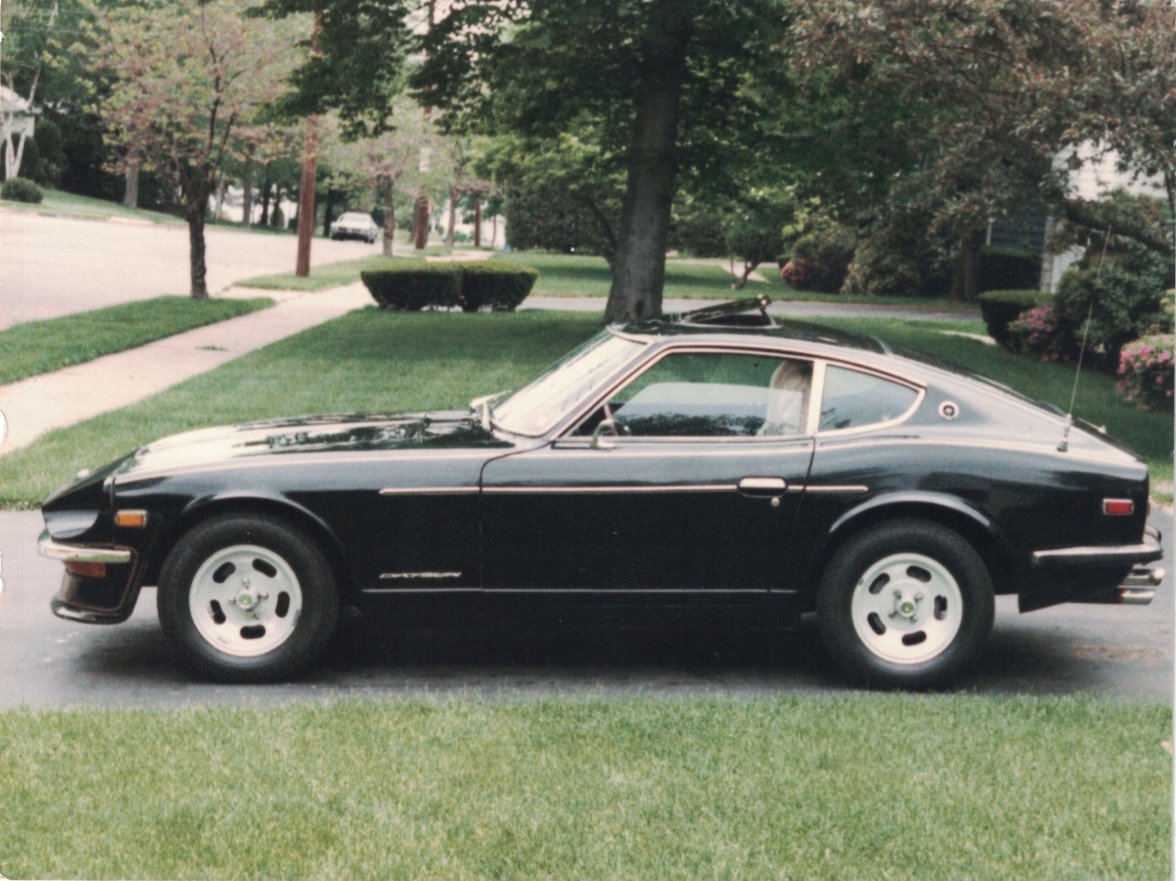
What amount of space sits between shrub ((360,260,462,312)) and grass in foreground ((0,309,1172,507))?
140 centimetres

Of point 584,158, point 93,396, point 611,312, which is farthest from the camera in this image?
point 584,158

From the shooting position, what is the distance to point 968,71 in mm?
10812

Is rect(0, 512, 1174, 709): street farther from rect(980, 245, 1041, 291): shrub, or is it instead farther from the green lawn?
rect(980, 245, 1041, 291): shrub

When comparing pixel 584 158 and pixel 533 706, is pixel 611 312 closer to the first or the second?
pixel 584 158

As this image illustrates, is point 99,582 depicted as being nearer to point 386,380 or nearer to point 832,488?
point 832,488

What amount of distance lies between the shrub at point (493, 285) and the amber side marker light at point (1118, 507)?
1895 cm

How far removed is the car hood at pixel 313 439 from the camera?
5.74 metres

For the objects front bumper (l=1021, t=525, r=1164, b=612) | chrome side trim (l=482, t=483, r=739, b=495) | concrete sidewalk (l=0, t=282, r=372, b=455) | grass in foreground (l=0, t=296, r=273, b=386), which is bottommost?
concrete sidewalk (l=0, t=282, r=372, b=455)

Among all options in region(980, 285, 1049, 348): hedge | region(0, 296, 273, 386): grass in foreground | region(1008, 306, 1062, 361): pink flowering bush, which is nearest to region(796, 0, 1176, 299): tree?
region(1008, 306, 1062, 361): pink flowering bush

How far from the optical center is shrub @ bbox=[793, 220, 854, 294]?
93.8 feet

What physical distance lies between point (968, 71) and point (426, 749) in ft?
25.4

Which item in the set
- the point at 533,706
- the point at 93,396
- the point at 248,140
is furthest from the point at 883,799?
the point at 248,140

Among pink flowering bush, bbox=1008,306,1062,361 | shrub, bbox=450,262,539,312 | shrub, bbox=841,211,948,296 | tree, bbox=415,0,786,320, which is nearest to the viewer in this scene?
tree, bbox=415,0,786,320

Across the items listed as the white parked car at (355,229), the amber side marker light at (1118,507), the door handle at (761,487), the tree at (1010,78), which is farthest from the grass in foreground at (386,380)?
the white parked car at (355,229)
